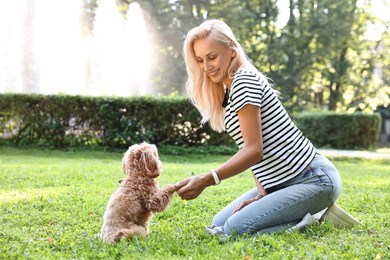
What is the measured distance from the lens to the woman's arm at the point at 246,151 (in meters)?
4.18

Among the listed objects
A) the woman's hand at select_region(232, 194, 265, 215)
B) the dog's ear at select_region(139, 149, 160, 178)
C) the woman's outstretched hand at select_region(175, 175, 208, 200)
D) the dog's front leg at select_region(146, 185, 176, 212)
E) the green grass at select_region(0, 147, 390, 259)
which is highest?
the dog's ear at select_region(139, 149, 160, 178)

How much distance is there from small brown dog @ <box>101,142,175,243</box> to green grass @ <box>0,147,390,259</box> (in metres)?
0.16

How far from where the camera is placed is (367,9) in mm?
30250

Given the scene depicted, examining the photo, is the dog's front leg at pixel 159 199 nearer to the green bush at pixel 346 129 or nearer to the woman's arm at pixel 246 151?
the woman's arm at pixel 246 151

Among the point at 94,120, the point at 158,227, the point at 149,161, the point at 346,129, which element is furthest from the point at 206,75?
the point at 346,129

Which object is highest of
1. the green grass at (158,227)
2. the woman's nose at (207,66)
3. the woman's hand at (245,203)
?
the woman's nose at (207,66)

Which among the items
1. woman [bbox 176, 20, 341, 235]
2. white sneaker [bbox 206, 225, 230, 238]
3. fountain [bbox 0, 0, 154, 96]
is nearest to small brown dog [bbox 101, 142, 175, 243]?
white sneaker [bbox 206, 225, 230, 238]

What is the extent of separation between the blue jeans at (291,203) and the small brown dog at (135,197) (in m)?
0.70

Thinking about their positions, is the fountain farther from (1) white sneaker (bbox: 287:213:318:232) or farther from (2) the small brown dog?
(1) white sneaker (bbox: 287:213:318:232)

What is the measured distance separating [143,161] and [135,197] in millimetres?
293

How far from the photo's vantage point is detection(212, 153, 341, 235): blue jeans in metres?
4.46

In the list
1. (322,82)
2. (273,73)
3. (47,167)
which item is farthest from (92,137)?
(322,82)

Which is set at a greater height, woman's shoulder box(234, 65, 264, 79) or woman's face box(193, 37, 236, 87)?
woman's face box(193, 37, 236, 87)

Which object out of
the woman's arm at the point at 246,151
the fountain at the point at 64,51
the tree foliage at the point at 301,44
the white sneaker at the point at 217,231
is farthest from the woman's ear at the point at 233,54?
the tree foliage at the point at 301,44
